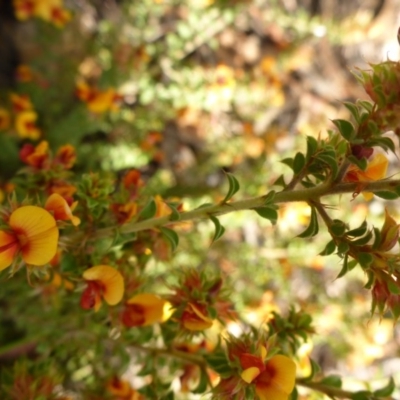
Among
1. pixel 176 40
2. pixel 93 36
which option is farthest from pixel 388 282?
pixel 93 36

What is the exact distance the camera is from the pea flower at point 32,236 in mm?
768

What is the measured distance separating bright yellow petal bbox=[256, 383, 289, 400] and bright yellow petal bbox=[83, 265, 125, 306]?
0.29m

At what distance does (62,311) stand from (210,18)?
4.62ft

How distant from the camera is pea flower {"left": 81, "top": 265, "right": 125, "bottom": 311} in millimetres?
887

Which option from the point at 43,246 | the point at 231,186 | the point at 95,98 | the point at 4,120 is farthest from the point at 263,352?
the point at 4,120

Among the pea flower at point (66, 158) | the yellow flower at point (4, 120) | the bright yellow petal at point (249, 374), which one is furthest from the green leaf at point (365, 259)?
the yellow flower at point (4, 120)

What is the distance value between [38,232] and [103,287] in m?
0.19

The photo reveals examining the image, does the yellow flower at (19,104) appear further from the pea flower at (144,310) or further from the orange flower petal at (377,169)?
the orange flower petal at (377,169)

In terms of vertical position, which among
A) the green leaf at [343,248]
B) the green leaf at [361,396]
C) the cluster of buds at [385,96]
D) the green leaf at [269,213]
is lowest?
the green leaf at [361,396]

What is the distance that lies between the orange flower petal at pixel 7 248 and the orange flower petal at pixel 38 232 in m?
0.03

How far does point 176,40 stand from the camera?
2227 mm

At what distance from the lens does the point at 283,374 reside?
790mm

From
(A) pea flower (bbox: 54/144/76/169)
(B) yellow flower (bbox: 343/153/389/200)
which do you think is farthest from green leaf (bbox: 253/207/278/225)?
(A) pea flower (bbox: 54/144/76/169)

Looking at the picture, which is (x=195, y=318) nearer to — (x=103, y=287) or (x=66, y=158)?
(x=103, y=287)
